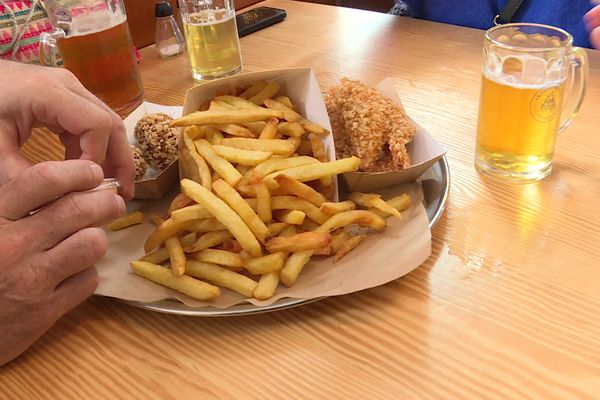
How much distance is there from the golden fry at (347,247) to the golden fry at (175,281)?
0.64 feet

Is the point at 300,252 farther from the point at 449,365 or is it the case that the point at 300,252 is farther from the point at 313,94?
the point at 313,94

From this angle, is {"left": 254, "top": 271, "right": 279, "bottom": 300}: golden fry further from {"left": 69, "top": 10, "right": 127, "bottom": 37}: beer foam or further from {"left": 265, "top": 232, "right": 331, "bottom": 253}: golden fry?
{"left": 69, "top": 10, "right": 127, "bottom": 37}: beer foam

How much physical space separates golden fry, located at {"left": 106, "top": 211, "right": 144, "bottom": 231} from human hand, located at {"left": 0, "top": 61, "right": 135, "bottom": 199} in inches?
4.4

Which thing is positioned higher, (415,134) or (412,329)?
(415,134)

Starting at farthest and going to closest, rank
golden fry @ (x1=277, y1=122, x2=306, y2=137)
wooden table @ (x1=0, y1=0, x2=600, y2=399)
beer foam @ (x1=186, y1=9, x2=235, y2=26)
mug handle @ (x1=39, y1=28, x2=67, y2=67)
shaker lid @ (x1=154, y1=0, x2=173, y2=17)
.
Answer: shaker lid @ (x1=154, y1=0, x2=173, y2=17)
beer foam @ (x1=186, y1=9, x2=235, y2=26)
mug handle @ (x1=39, y1=28, x2=67, y2=67)
golden fry @ (x1=277, y1=122, x2=306, y2=137)
wooden table @ (x1=0, y1=0, x2=600, y2=399)

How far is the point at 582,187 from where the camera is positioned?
1042mm

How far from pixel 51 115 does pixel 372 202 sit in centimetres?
54

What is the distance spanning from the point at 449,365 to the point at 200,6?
1.27 m

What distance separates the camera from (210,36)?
5.24 feet

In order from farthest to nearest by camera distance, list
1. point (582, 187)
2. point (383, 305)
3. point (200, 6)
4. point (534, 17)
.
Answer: point (534, 17) < point (200, 6) < point (582, 187) < point (383, 305)

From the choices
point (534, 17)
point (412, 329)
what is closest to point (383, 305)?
point (412, 329)

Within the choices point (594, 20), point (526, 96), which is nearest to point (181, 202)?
point (526, 96)

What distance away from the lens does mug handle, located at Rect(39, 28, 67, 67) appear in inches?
53.2

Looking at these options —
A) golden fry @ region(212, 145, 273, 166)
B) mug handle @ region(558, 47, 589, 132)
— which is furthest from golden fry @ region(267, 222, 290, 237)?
mug handle @ region(558, 47, 589, 132)
